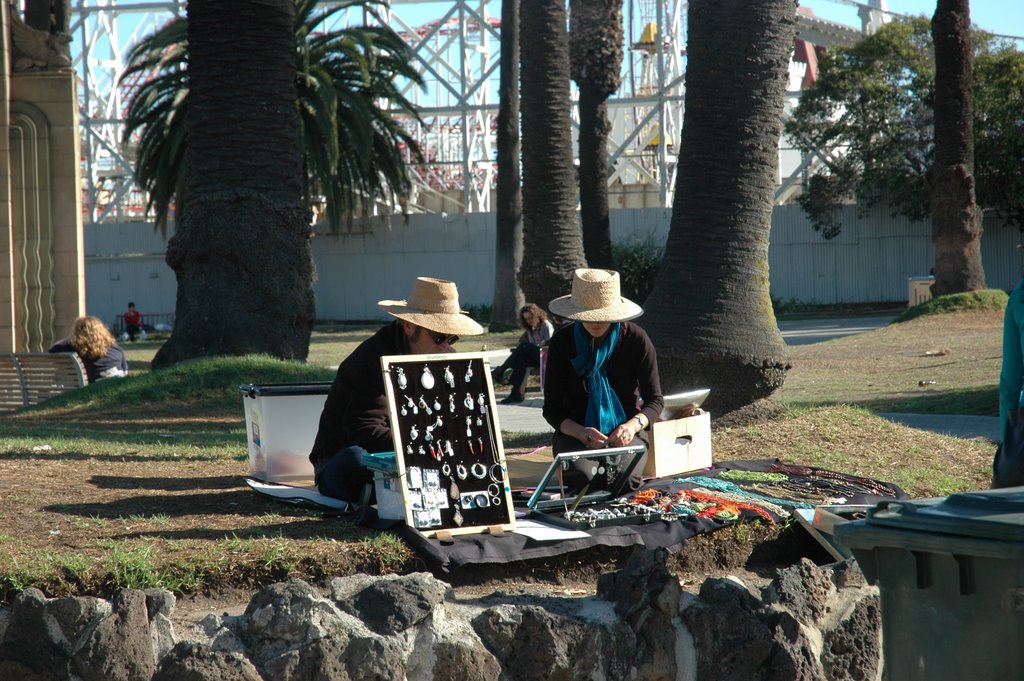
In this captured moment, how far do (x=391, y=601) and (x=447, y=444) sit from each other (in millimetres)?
1078

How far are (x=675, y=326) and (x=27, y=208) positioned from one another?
11332mm

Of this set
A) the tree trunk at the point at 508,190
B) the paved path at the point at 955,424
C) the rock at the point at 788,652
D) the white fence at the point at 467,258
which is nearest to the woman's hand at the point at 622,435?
the rock at the point at 788,652

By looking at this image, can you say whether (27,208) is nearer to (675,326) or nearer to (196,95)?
(196,95)

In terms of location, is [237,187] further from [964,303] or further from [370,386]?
[964,303]

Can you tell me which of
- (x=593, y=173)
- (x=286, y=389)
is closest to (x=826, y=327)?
(x=593, y=173)

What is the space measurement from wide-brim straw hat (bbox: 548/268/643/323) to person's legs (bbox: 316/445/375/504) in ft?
4.62

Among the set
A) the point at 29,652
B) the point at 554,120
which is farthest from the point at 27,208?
the point at 29,652

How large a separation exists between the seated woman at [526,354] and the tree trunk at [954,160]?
10.3 meters

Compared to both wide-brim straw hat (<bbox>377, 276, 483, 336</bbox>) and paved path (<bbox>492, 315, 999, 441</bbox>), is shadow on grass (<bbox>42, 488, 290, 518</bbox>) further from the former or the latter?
paved path (<bbox>492, 315, 999, 441</bbox>)

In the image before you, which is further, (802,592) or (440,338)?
(440,338)

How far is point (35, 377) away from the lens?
A: 12977 millimetres

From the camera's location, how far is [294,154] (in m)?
13.2

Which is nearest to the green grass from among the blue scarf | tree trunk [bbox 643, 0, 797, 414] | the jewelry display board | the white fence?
the jewelry display board

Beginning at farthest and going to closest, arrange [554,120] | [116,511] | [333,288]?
[333,288] < [554,120] < [116,511]
